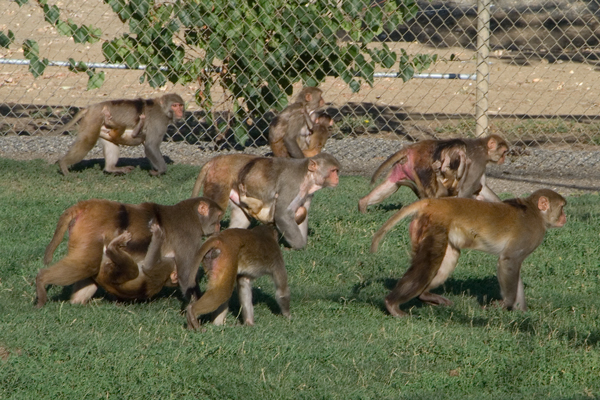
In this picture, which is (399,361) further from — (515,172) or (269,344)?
(515,172)

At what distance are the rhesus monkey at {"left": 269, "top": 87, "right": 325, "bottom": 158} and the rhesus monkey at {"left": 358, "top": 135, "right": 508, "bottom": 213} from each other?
70.1 inches

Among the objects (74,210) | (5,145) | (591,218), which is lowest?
(5,145)

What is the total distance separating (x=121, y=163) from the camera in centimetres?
1183

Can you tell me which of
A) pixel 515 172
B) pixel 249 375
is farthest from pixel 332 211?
pixel 249 375


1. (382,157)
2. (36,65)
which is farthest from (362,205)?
(36,65)

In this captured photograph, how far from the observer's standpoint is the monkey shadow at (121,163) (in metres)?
11.3

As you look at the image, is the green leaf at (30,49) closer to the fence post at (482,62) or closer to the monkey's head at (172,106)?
the monkey's head at (172,106)

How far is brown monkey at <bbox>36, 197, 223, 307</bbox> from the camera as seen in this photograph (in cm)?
590

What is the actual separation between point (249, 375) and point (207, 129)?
25.7 feet

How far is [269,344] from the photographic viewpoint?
5.37m

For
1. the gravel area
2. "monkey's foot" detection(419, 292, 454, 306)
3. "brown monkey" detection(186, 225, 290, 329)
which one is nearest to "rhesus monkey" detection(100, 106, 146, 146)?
the gravel area

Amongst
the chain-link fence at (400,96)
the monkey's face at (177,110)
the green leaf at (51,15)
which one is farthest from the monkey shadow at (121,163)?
the green leaf at (51,15)

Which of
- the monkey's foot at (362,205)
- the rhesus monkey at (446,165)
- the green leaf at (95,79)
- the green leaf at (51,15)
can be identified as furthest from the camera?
the green leaf at (95,79)

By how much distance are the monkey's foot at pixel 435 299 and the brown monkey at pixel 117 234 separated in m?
1.85
